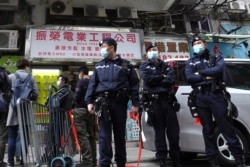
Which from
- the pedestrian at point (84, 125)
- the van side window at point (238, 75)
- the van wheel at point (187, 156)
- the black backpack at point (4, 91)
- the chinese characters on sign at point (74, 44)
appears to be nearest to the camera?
the black backpack at point (4, 91)

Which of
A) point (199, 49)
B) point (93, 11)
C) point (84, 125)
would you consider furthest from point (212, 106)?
point (93, 11)

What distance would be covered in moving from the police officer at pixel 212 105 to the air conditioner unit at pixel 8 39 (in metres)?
8.15

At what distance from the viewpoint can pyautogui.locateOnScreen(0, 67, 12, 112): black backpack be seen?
538cm

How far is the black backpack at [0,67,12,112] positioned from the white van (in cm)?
230

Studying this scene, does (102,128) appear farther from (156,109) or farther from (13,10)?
(13,10)

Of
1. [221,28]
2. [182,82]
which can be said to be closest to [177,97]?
[182,82]

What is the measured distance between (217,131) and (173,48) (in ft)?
25.4

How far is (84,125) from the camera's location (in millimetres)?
5863

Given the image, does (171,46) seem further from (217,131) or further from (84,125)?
(217,131)

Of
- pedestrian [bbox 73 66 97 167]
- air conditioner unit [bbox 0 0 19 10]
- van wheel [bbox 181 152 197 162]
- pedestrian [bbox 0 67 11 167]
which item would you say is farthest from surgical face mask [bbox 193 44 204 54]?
air conditioner unit [bbox 0 0 19 10]

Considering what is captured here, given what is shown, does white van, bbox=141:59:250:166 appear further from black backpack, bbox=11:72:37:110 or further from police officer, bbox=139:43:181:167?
black backpack, bbox=11:72:37:110

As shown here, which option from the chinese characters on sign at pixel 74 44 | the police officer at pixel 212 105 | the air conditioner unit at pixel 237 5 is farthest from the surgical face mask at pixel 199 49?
the air conditioner unit at pixel 237 5

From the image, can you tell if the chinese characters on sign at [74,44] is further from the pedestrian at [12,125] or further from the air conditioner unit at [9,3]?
the pedestrian at [12,125]

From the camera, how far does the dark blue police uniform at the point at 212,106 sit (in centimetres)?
442
